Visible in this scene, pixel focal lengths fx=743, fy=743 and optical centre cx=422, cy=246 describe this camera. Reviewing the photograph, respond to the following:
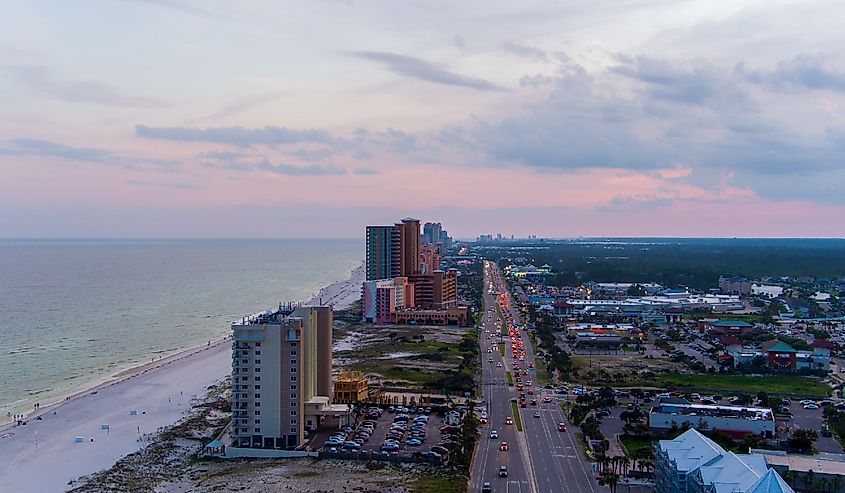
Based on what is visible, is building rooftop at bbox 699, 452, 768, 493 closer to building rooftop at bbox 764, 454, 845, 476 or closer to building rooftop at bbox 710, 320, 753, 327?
building rooftop at bbox 764, 454, 845, 476

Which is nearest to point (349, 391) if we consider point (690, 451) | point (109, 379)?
point (109, 379)

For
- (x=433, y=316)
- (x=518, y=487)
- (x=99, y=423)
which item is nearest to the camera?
(x=518, y=487)

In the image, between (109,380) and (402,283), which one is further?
(402,283)

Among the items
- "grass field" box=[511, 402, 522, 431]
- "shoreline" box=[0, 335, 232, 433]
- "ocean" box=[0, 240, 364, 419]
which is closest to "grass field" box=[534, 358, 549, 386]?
"grass field" box=[511, 402, 522, 431]

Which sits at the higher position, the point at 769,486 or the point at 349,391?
the point at 769,486

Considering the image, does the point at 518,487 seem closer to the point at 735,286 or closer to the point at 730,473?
the point at 730,473

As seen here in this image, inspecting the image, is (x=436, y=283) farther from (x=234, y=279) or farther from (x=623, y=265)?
(x=623, y=265)

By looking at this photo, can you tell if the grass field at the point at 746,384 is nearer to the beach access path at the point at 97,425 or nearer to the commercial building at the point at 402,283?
the beach access path at the point at 97,425
